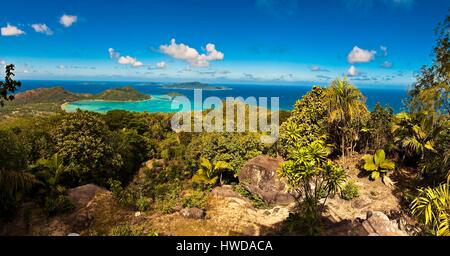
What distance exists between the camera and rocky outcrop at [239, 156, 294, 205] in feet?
34.4

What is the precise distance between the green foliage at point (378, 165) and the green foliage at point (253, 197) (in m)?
4.90

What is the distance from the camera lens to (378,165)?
1144 cm

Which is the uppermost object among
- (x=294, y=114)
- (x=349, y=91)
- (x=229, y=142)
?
(x=349, y=91)

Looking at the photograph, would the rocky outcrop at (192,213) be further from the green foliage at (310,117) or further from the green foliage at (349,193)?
the green foliage at (310,117)

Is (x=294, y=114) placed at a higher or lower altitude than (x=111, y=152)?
higher

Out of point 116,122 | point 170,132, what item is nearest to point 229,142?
point 170,132

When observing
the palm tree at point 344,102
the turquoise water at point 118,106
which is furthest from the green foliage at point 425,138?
the turquoise water at point 118,106

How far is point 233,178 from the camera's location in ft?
44.2

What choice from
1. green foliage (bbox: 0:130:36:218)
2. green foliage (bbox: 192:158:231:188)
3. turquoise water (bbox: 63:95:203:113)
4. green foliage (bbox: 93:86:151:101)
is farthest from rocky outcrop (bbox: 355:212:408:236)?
green foliage (bbox: 93:86:151:101)

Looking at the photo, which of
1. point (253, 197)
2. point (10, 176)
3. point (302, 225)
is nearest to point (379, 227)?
point (302, 225)

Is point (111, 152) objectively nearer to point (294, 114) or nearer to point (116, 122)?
point (294, 114)

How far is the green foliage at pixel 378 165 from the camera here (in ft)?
36.8

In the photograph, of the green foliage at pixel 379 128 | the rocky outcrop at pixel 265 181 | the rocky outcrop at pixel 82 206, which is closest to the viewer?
the rocky outcrop at pixel 82 206
